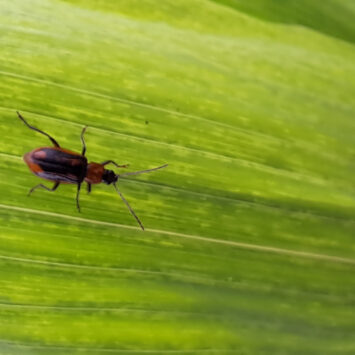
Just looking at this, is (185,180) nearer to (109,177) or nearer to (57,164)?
(109,177)

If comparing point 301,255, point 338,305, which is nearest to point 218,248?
point 301,255

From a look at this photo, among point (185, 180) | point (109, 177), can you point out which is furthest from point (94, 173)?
point (185, 180)

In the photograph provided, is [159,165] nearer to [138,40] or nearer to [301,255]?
[138,40]
